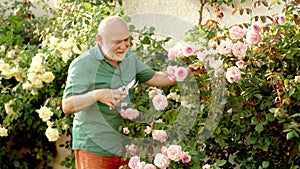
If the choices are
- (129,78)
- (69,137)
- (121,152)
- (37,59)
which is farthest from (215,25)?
(69,137)

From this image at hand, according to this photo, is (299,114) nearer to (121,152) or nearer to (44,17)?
(121,152)

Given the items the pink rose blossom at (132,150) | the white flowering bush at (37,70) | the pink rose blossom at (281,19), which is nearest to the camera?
the pink rose blossom at (132,150)

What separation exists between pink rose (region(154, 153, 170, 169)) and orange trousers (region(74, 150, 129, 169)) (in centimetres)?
26

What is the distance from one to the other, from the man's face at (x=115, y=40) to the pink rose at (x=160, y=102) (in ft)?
1.05

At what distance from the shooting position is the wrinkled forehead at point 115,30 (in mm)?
3623

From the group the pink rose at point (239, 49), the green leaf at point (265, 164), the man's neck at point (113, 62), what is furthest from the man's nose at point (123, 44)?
the green leaf at point (265, 164)

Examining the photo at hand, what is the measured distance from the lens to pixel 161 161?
144 inches

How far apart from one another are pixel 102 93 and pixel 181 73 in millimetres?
554

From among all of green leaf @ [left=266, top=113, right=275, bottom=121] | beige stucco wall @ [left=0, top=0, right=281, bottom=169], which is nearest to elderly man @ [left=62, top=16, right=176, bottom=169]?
green leaf @ [left=266, top=113, right=275, bottom=121]

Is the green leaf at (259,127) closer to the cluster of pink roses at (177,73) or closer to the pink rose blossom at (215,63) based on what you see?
the pink rose blossom at (215,63)

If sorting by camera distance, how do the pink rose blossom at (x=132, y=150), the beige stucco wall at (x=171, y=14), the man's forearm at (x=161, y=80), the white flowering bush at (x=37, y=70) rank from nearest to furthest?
1. the pink rose blossom at (x=132, y=150)
2. the man's forearm at (x=161, y=80)
3. the white flowering bush at (x=37, y=70)
4. the beige stucco wall at (x=171, y=14)

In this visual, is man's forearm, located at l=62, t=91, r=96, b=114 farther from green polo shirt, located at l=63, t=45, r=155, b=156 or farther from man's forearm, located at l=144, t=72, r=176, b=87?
man's forearm, located at l=144, t=72, r=176, b=87

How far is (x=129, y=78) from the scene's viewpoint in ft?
12.7

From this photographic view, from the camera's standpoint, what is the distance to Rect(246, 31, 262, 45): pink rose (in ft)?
12.3
